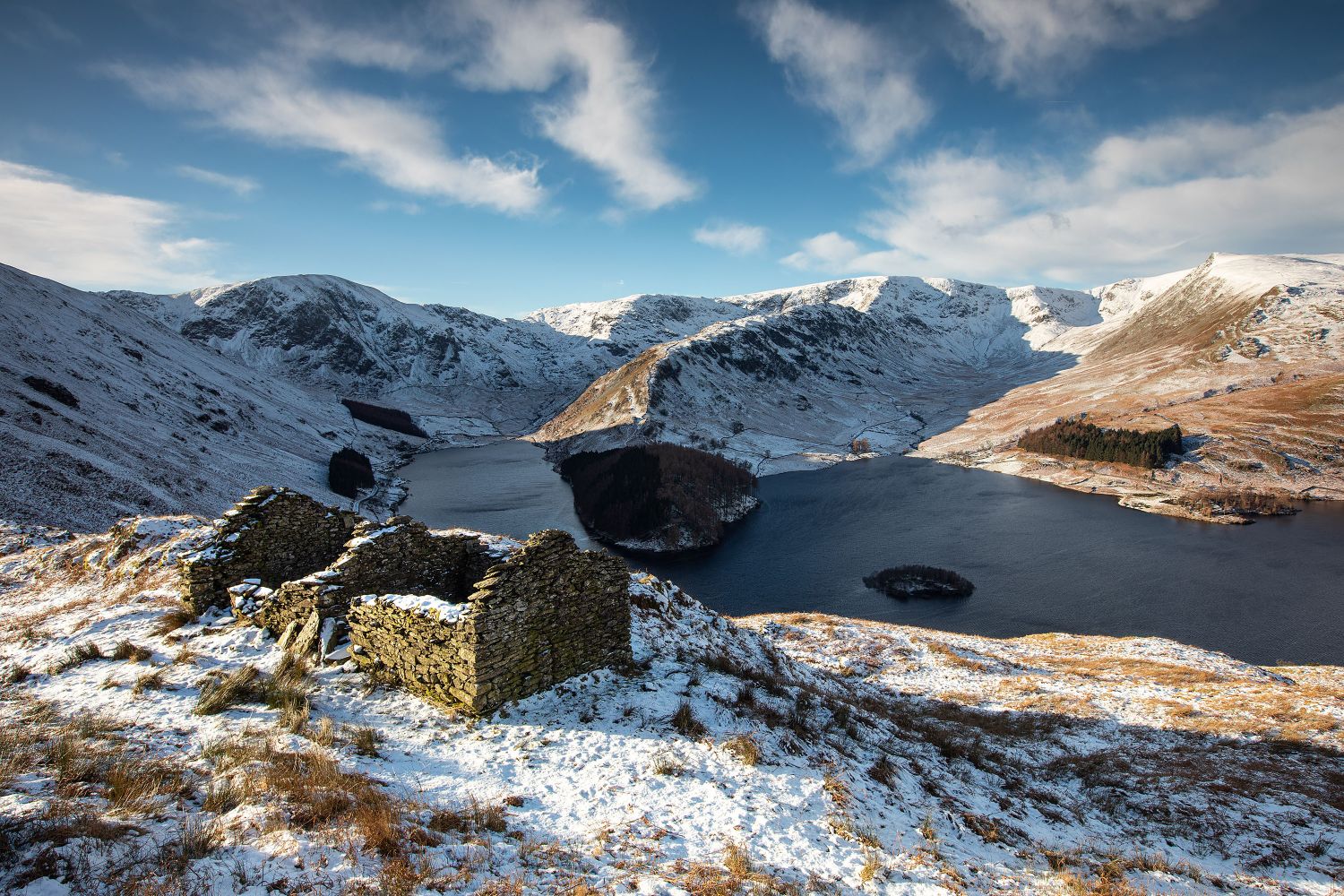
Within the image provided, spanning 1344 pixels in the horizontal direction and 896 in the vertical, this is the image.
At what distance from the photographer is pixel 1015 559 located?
255ft

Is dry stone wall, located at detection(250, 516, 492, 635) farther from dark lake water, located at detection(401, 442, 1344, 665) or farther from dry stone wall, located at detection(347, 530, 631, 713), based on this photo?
dark lake water, located at detection(401, 442, 1344, 665)

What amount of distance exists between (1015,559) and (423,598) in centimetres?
8439

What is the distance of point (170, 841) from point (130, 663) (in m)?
9.56

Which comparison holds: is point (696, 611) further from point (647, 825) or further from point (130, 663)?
point (130, 663)

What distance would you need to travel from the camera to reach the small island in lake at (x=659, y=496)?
97688 mm

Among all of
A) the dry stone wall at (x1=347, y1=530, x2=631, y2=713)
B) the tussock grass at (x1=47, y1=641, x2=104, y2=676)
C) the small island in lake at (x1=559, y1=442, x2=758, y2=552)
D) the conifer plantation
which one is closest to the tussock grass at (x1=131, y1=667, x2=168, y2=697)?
the tussock grass at (x1=47, y1=641, x2=104, y2=676)

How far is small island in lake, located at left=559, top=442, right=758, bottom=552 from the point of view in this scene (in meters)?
97.7

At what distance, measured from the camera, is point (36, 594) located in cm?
2180

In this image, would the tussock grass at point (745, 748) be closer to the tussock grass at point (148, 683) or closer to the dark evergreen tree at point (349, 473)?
the tussock grass at point (148, 683)

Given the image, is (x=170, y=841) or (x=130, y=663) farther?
(x=130, y=663)

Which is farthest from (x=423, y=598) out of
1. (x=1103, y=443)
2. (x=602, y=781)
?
(x=1103, y=443)

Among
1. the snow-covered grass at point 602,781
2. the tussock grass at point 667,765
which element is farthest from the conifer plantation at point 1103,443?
the tussock grass at point 667,765

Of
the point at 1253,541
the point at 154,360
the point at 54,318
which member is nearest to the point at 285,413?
the point at 154,360

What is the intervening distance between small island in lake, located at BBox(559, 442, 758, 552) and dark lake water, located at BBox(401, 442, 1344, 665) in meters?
4.00
